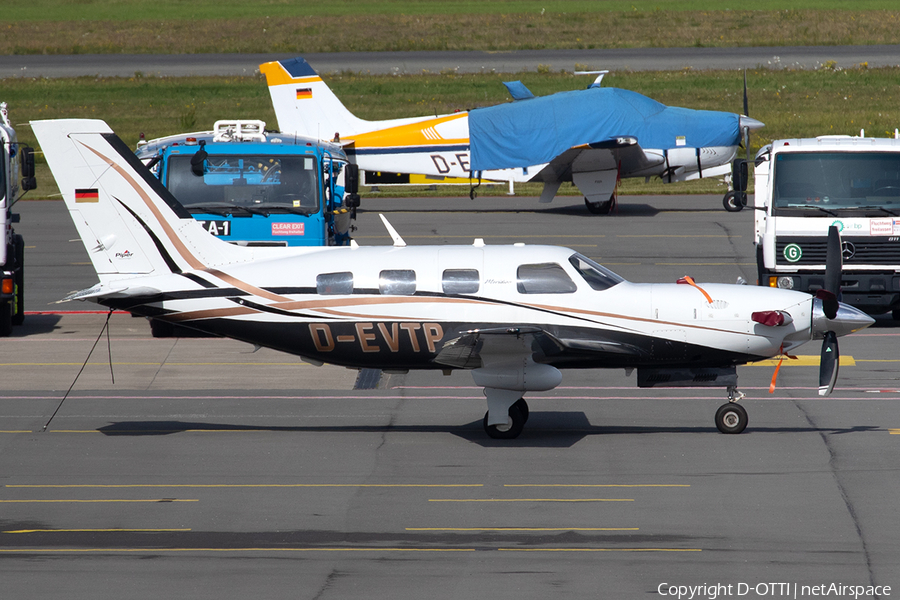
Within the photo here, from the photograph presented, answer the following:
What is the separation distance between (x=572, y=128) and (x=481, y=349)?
1973cm

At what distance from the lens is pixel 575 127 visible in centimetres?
3041

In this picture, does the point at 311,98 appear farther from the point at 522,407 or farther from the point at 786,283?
the point at 522,407

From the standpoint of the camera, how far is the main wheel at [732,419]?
12.3 m

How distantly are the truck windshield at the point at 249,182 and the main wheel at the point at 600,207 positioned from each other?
49.4 feet

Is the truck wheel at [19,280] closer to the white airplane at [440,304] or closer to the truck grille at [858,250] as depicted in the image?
the white airplane at [440,304]

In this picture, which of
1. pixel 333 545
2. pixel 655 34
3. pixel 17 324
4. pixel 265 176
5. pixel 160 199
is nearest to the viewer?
pixel 333 545

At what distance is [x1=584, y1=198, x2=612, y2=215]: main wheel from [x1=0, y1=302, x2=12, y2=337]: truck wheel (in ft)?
59.3

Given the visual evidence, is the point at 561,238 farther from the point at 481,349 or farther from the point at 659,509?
the point at 659,509

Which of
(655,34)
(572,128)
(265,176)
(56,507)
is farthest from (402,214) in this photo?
(655,34)

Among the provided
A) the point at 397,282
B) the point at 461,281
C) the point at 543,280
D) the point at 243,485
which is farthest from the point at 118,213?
the point at 543,280

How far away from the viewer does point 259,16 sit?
7512 centimetres

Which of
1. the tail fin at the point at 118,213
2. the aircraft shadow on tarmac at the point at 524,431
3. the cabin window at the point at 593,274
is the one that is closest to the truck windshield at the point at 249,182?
the tail fin at the point at 118,213

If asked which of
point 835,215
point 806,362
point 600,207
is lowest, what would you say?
point 806,362

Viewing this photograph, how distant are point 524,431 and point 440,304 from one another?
195 cm
